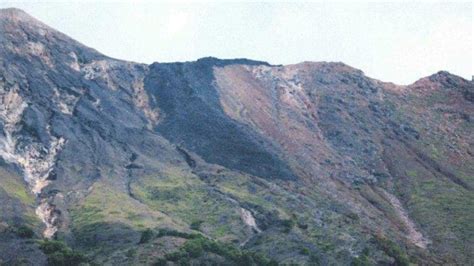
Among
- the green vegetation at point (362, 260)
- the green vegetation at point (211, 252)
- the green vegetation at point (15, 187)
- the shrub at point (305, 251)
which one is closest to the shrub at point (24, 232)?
the green vegetation at point (15, 187)

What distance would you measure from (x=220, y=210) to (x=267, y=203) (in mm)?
12882

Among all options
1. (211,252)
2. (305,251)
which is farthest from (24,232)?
(305,251)

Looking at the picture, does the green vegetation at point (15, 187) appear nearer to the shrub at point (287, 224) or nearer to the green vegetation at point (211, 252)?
the green vegetation at point (211, 252)

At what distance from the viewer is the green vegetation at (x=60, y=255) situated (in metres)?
103

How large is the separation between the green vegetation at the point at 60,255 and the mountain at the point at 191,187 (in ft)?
0.70

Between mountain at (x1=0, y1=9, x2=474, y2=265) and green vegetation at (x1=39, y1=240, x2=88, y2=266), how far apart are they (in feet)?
0.70

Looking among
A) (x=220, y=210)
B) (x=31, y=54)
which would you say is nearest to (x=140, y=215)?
(x=220, y=210)

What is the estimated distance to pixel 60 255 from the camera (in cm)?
10356

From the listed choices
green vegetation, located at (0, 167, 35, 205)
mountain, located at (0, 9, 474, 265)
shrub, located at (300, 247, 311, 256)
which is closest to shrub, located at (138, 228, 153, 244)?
mountain, located at (0, 9, 474, 265)

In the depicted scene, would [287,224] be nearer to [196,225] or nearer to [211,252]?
[196,225]

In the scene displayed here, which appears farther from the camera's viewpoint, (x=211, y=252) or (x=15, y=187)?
(x=15, y=187)

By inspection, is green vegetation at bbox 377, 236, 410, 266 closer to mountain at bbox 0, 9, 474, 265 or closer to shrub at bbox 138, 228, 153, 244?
mountain at bbox 0, 9, 474, 265

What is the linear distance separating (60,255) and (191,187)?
55.5 m

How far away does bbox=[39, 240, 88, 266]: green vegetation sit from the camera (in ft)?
337
